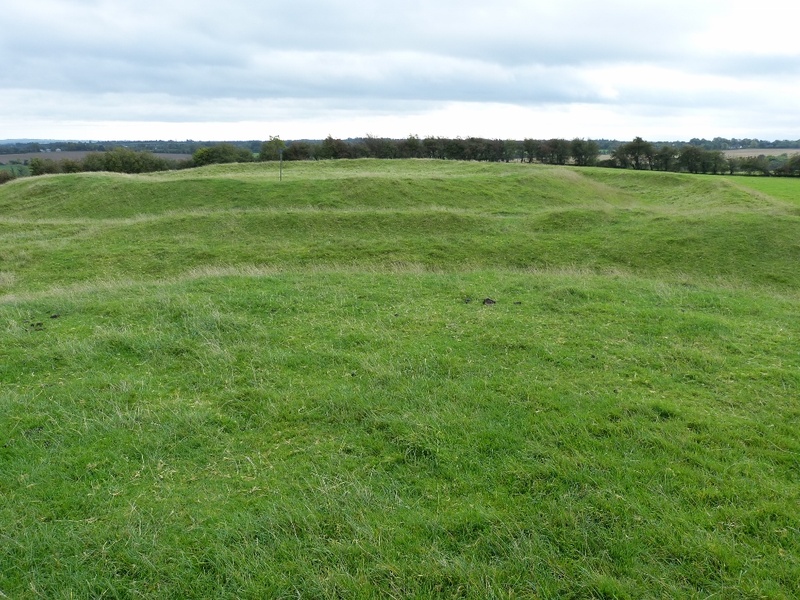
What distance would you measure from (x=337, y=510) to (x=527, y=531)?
1.58m

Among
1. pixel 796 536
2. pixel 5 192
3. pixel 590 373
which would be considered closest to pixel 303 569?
pixel 796 536

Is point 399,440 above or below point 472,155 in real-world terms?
below

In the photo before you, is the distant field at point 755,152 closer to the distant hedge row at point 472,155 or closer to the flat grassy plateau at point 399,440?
the distant hedge row at point 472,155

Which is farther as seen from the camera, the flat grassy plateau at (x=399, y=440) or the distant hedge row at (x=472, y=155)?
the distant hedge row at (x=472, y=155)

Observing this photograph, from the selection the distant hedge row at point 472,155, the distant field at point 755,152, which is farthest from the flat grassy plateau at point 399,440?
the distant field at point 755,152

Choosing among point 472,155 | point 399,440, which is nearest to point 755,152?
point 472,155

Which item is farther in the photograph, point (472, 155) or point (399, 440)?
point (472, 155)

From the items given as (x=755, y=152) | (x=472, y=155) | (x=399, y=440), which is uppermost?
(x=755, y=152)

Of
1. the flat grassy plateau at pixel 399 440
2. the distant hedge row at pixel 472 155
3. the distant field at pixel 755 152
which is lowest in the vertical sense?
the flat grassy plateau at pixel 399 440

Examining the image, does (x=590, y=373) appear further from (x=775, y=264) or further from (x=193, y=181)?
(x=193, y=181)

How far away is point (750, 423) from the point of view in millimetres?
5926

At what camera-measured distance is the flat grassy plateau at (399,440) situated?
13.2ft

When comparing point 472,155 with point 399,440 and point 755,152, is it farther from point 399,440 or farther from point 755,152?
point 399,440

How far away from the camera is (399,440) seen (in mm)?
5645
